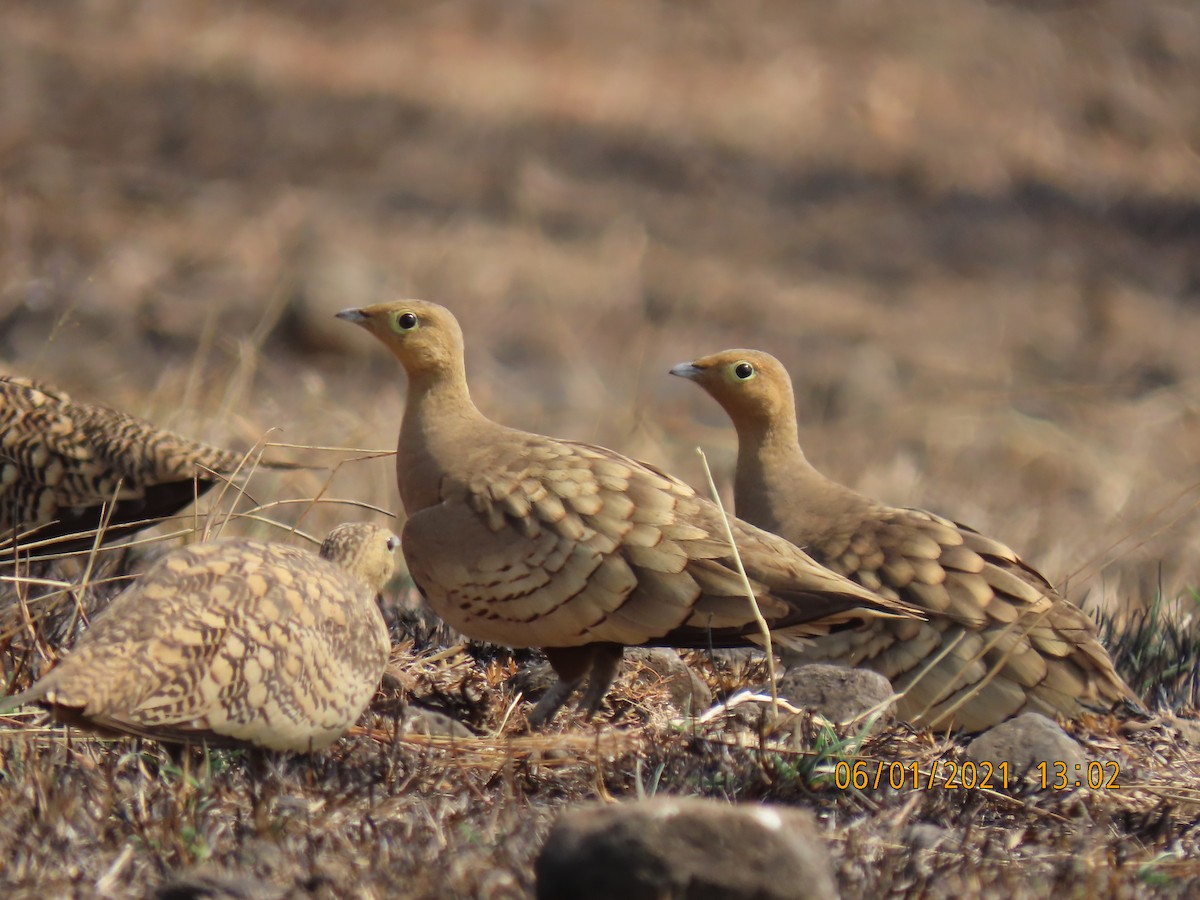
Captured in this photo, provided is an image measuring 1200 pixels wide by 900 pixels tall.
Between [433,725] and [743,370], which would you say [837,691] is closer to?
[433,725]

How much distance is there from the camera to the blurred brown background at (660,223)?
10102 millimetres

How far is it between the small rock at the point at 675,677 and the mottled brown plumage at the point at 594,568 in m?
0.24

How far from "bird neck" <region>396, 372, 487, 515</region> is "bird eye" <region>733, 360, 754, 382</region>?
0.88 metres

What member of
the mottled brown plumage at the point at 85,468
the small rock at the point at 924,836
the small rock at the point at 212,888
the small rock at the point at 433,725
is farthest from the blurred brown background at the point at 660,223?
the small rock at the point at 212,888

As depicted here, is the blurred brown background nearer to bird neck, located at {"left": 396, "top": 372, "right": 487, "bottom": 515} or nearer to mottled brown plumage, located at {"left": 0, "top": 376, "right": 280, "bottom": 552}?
mottled brown plumage, located at {"left": 0, "top": 376, "right": 280, "bottom": 552}

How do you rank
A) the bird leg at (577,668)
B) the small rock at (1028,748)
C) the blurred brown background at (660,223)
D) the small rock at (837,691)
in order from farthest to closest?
the blurred brown background at (660,223)
the bird leg at (577,668)
the small rock at (837,691)
the small rock at (1028,748)

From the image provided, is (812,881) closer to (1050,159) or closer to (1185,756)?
(1185,756)

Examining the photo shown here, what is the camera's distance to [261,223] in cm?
1370

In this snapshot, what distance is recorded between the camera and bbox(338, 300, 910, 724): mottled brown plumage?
3.91m

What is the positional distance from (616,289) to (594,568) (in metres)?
9.57

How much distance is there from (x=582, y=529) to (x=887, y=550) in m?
0.99

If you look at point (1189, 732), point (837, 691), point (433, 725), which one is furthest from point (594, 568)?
point (1189, 732)
